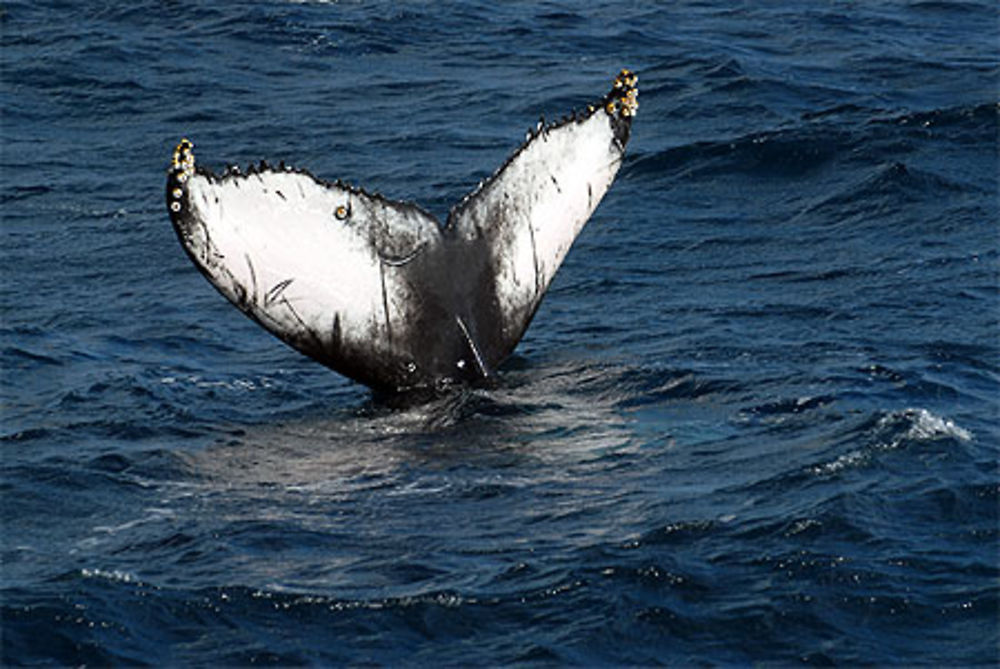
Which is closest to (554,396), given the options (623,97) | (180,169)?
(623,97)

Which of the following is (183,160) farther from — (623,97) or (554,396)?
(623,97)

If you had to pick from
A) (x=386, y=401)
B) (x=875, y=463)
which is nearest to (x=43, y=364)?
(x=386, y=401)

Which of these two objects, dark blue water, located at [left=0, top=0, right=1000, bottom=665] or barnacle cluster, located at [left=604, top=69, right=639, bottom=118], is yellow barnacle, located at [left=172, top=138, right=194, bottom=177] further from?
barnacle cluster, located at [left=604, top=69, right=639, bottom=118]

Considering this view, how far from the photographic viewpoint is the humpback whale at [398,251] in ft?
36.6

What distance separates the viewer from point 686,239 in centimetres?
1647

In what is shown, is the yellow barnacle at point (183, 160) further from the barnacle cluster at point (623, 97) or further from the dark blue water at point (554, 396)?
the barnacle cluster at point (623, 97)

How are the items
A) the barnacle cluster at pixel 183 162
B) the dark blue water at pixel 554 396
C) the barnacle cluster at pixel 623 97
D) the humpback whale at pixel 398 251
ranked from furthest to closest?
the barnacle cluster at pixel 623 97
the humpback whale at pixel 398 251
the barnacle cluster at pixel 183 162
the dark blue water at pixel 554 396

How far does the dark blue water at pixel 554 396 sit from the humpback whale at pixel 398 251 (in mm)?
→ 386

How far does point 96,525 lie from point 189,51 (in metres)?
14.0

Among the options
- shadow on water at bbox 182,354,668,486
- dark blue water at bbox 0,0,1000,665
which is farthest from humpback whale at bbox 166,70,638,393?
dark blue water at bbox 0,0,1000,665

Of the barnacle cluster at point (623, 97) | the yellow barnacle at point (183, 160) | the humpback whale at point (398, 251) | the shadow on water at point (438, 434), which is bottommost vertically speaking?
the shadow on water at point (438, 434)

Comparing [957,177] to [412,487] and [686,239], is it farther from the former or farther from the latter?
[412,487]

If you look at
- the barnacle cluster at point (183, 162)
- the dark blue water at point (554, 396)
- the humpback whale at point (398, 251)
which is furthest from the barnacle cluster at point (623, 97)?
the barnacle cluster at point (183, 162)

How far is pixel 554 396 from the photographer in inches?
488
